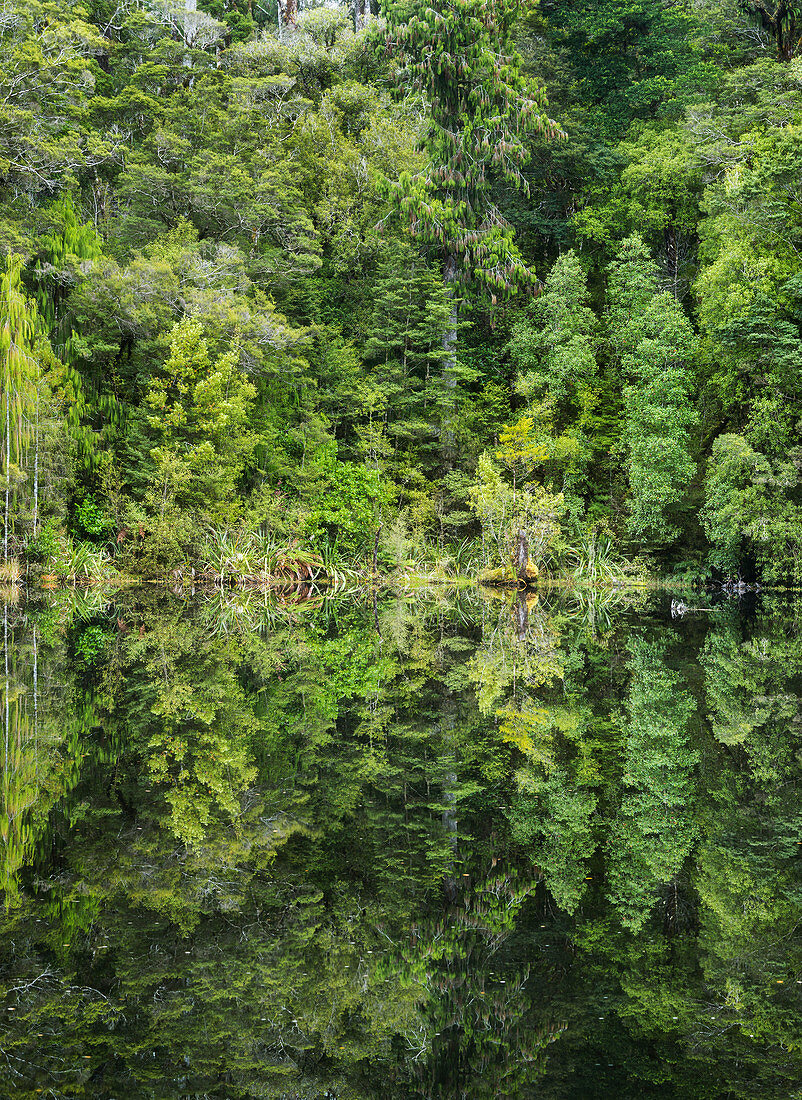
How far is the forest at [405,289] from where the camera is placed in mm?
22953

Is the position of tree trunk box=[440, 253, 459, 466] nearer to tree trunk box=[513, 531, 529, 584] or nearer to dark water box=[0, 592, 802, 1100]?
tree trunk box=[513, 531, 529, 584]

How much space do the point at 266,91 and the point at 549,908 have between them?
2895 centimetres

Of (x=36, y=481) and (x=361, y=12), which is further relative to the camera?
(x=361, y=12)

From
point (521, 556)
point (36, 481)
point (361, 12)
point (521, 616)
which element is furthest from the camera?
point (361, 12)

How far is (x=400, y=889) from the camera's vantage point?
4.59 metres

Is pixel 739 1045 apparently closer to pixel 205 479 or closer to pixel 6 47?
pixel 205 479

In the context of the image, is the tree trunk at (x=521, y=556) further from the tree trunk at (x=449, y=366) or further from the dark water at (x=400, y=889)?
the dark water at (x=400, y=889)

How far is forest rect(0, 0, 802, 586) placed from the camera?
23.0m

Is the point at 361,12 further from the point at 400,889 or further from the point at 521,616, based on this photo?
the point at 400,889

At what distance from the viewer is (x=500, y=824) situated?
5.51m

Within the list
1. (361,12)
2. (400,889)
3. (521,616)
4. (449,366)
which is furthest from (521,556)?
(361,12)

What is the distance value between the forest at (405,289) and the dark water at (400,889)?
Result: 1296 cm

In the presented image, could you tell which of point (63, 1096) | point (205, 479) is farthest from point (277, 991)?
point (205, 479)

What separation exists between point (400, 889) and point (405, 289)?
955 inches
